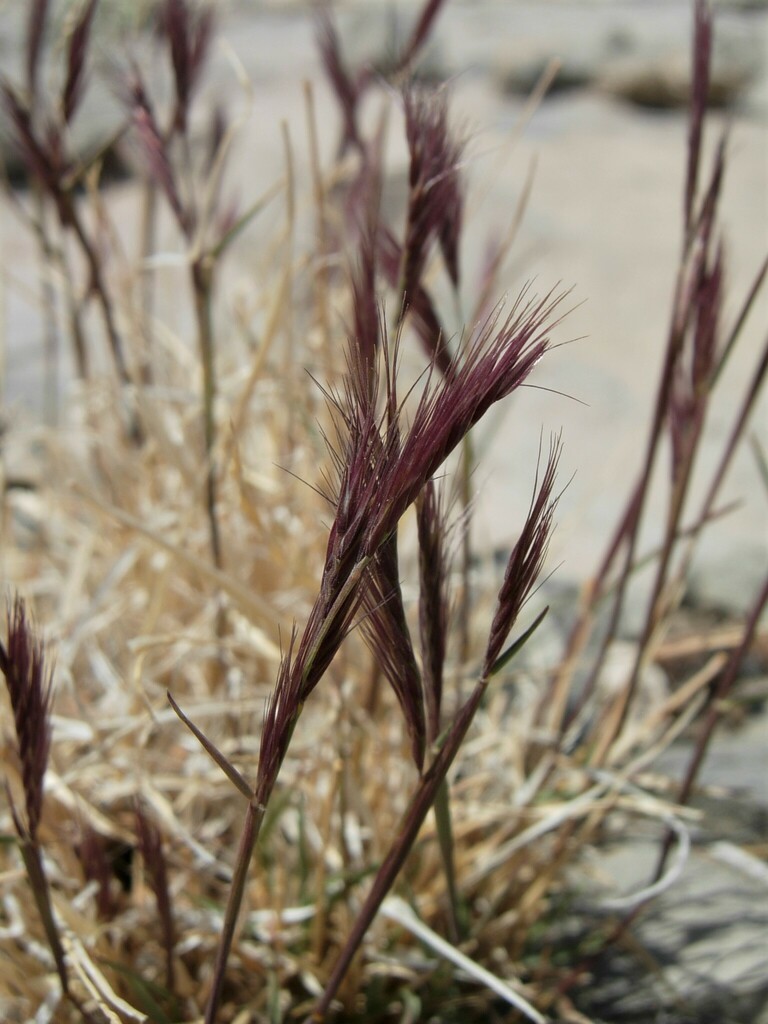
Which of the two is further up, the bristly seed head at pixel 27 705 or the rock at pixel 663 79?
the rock at pixel 663 79

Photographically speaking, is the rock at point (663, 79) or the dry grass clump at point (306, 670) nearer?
the dry grass clump at point (306, 670)

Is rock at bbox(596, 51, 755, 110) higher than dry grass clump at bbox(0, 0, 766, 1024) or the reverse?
higher

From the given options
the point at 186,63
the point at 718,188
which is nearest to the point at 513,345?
the point at 718,188

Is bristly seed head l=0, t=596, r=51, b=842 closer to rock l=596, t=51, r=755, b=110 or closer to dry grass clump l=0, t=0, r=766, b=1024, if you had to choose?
dry grass clump l=0, t=0, r=766, b=1024

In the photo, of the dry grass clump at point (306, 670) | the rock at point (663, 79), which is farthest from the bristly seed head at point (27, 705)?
the rock at point (663, 79)

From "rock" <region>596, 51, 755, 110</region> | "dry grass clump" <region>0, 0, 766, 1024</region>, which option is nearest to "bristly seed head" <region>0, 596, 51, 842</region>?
"dry grass clump" <region>0, 0, 766, 1024</region>

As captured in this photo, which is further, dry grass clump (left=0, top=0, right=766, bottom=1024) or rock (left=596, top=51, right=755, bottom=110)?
rock (left=596, top=51, right=755, bottom=110)

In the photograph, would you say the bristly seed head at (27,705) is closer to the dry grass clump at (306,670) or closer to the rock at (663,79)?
the dry grass clump at (306,670)

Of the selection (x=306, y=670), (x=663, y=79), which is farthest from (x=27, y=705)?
(x=663, y=79)

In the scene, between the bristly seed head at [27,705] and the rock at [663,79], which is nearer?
the bristly seed head at [27,705]
